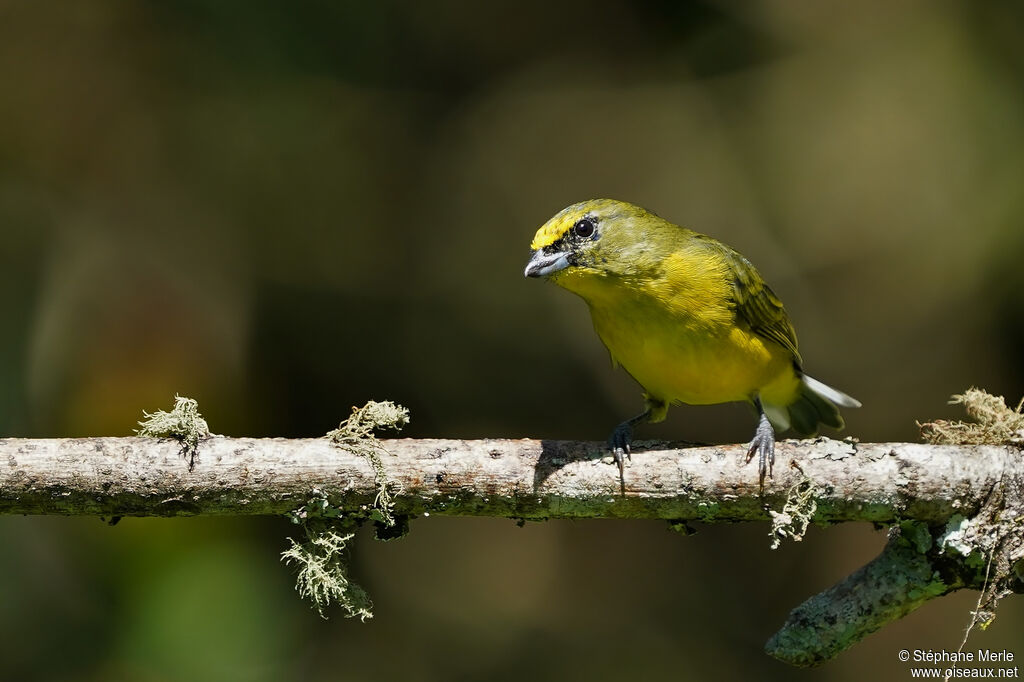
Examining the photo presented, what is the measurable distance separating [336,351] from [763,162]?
12.0ft

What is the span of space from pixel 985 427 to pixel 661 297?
1.36m

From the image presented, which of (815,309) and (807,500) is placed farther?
(815,309)

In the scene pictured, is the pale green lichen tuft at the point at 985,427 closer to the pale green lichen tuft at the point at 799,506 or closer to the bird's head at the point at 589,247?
the pale green lichen tuft at the point at 799,506

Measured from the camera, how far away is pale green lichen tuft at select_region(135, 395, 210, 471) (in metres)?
3.21

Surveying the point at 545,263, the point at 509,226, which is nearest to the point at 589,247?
the point at 545,263

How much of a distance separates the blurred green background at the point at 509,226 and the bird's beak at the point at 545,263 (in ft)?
10.9

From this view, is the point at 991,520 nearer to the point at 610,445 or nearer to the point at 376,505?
the point at 610,445

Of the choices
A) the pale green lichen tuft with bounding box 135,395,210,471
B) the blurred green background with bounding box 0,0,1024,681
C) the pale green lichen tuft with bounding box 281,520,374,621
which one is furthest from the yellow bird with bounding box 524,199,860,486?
the blurred green background with bounding box 0,0,1024,681

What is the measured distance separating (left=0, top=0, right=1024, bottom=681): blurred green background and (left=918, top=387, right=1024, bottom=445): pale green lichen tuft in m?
3.67

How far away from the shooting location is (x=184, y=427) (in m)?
3.22

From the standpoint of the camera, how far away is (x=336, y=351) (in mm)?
7441

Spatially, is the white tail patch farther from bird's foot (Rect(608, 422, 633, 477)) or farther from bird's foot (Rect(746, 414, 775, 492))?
bird's foot (Rect(746, 414, 775, 492))

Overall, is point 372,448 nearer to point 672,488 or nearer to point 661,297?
point 672,488

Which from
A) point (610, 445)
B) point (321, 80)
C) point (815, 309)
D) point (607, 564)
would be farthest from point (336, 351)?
point (610, 445)
